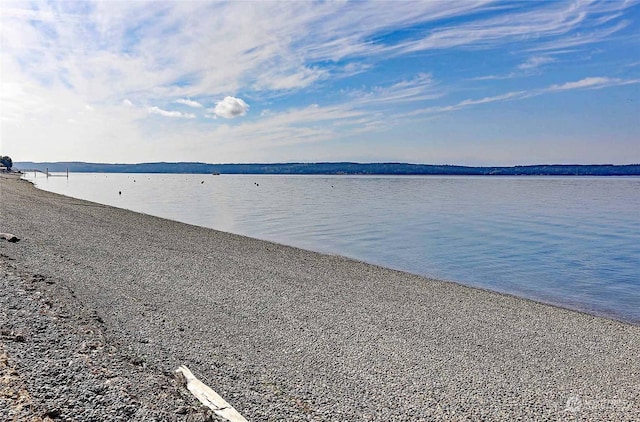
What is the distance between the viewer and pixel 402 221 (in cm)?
2959

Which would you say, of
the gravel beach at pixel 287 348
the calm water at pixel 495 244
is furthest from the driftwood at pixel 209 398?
the calm water at pixel 495 244

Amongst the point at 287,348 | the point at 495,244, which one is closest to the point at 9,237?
the point at 287,348

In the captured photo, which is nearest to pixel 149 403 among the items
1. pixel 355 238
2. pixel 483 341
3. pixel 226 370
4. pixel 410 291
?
pixel 226 370

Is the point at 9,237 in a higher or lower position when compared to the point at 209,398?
higher

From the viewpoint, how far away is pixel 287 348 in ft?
20.5

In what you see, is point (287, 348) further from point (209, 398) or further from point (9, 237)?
point (9, 237)

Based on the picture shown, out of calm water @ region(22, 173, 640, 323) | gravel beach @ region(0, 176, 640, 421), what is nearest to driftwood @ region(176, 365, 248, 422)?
gravel beach @ region(0, 176, 640, 421)

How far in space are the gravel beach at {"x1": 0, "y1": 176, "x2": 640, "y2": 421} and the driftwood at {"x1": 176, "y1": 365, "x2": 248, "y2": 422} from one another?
0.40 ft

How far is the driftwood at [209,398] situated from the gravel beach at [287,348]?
0.40ft

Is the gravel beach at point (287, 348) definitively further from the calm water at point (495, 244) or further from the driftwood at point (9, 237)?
the calm water at point (495, 244)

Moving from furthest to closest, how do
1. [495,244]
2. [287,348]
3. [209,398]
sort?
1. [495,244]
2. [287,348]
3. [209,398]

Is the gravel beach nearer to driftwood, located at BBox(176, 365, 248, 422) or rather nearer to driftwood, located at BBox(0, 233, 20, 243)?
driftwood, located at BBox(176, 365, 248, 422)

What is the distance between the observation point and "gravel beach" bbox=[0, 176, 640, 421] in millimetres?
4355

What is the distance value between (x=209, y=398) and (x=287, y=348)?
203cm
